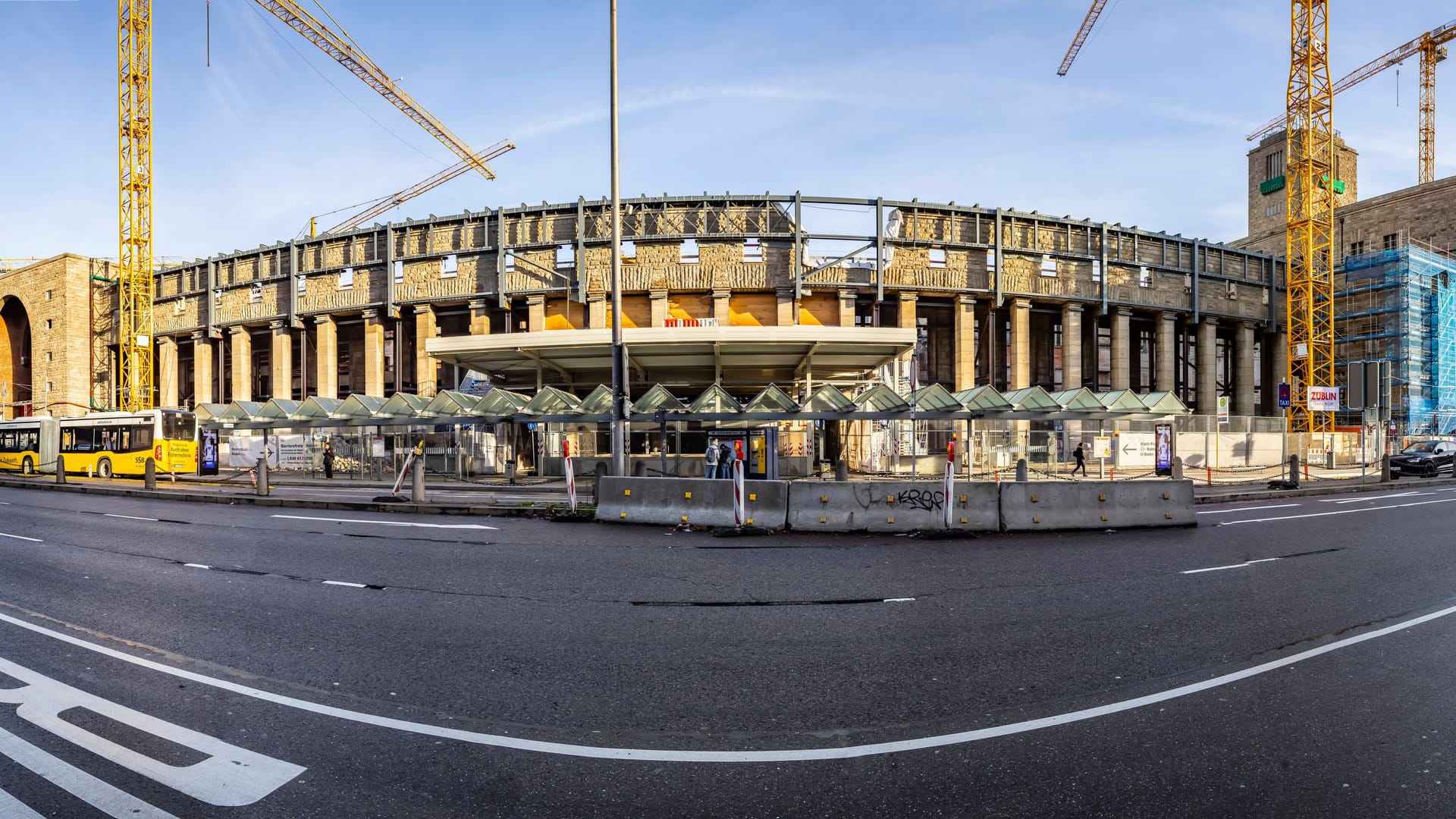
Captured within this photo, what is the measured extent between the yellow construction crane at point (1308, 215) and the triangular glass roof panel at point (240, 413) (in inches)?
2356

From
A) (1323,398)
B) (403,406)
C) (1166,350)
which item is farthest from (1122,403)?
(403,406)

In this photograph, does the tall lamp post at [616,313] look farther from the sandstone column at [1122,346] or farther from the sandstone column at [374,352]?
the sandstone column at [1122,346]

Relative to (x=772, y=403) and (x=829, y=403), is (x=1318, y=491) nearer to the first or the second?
(x=829, y=403)

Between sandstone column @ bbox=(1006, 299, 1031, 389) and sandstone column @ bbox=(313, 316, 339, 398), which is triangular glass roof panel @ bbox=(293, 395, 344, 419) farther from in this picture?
sandstone column @ bbox=(1006, 299, 1031, 389)

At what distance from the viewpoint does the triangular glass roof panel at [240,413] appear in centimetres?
3428

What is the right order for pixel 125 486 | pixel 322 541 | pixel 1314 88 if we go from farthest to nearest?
pixel 1314 88, pixel 125 486, pixel 322 541

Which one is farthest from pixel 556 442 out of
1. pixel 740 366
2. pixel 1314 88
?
pixel 1314 88

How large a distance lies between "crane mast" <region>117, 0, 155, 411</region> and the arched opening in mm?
21250

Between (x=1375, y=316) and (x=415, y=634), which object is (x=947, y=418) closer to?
(x=415, y=634)

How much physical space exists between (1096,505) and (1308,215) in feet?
155

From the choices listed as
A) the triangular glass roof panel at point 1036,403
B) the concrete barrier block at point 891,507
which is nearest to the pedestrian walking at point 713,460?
the concrete barrier block at point 891,507

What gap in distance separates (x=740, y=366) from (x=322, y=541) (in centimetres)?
2607

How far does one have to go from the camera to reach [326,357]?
45.9 meters

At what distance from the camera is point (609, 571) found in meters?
9.21
